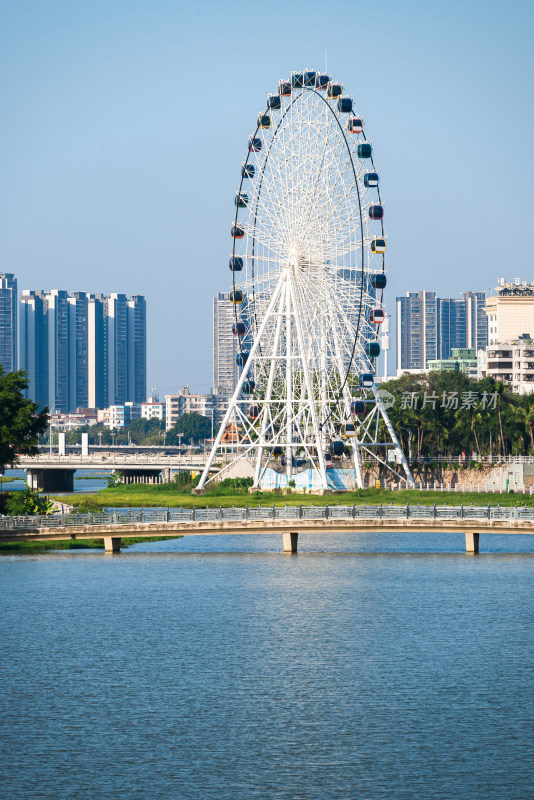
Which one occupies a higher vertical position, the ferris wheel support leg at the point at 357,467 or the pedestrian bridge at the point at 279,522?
the ferris wheel support leg at the point at 357,467

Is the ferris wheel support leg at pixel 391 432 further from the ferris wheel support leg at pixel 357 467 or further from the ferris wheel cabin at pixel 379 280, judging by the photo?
the ferris wheel cabin at pixel 379 280

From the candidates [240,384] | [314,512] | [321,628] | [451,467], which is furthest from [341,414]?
[321,628]

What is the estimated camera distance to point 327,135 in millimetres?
120812

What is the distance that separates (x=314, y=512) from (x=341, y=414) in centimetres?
5076

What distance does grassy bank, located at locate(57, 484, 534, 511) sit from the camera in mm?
134375

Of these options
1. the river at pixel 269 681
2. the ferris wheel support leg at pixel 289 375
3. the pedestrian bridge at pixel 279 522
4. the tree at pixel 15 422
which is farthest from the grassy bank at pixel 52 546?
the ferris wheel support leg at pixel 289 375

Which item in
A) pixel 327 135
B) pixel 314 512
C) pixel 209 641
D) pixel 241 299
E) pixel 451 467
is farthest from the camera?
pixel 451 467

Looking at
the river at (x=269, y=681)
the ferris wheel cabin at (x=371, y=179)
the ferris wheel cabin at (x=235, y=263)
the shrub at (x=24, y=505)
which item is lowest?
the river at (x=269, y=681)

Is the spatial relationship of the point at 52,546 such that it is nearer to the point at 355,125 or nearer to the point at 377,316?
the point at 377,316

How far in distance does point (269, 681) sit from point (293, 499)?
81.6 m

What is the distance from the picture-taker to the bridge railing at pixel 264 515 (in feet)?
302

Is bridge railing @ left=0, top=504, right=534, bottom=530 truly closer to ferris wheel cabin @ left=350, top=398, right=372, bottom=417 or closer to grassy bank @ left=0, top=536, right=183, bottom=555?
grassy bank @ left=0, top=536, right=183, bottom=555

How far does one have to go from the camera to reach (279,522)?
92.0 metres

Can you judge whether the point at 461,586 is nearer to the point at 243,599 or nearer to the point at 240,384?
the point at 243,599
